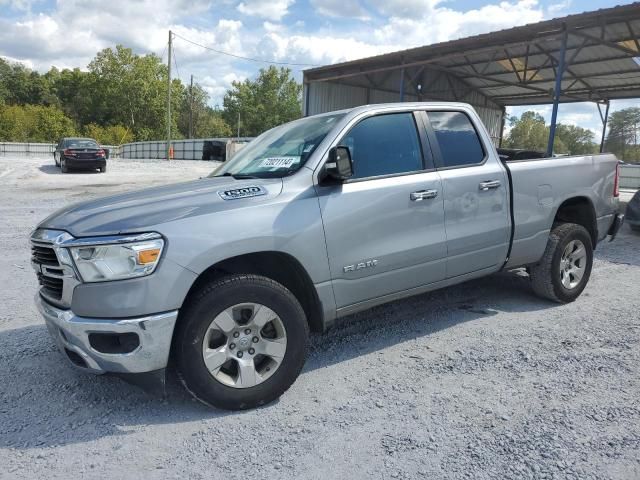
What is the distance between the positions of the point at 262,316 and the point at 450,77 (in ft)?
84.2

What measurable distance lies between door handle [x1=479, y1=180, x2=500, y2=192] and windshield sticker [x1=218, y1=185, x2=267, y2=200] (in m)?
1.98

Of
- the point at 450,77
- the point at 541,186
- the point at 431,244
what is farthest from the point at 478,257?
the point at 450,77

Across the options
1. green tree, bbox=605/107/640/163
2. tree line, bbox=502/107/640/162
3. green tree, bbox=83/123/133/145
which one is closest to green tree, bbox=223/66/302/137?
green tree, bbox=83/123/133/145

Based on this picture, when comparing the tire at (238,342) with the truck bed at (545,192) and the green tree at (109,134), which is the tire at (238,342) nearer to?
the truck bed at (545,192)

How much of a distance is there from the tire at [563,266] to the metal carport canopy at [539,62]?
1094 centimetres

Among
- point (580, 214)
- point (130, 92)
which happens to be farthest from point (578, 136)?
point (580, 214)

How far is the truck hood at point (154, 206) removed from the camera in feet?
8.81

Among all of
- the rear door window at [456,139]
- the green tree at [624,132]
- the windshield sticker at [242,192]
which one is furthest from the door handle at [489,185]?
the green tree at [624,132]

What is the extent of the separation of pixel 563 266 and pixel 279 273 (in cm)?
316

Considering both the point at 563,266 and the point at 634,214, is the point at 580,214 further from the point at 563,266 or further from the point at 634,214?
the point at 634,214

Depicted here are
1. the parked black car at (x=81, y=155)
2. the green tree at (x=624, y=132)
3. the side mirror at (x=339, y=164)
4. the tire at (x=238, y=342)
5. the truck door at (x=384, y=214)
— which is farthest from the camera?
the green tree at (x=624, y=132)

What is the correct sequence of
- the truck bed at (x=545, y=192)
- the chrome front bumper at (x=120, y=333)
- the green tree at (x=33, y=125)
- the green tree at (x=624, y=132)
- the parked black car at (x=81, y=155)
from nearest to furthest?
the chrome front bumper at (x=120, y=333) → the truck bed at (x=545, y=192) → the parked black car at (x=81, y=155) → the green tree at (x=624, y=132) → the green tree at (x=33, y=125)

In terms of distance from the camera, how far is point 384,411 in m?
2.96

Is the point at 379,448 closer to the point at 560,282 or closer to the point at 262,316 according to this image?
the point at 262,316
